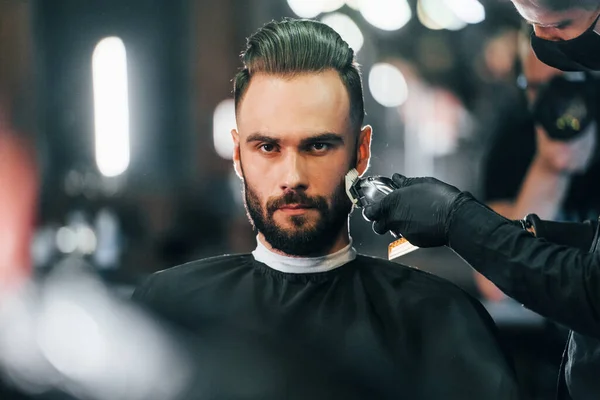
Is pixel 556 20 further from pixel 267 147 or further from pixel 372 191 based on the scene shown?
pixel 267 147

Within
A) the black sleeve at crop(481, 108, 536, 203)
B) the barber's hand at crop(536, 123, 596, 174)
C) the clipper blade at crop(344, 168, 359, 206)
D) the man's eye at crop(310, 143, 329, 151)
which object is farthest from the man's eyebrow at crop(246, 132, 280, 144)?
the barber's hand at crop(536, 123, 596, 174)

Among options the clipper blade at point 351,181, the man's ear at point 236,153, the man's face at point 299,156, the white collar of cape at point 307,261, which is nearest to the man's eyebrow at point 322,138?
the man's face at point 299,156

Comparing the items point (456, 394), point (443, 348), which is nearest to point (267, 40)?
point (443, 348)

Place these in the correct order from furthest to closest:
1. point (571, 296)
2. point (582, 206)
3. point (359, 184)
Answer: point (582, 206) < point (359, 184) < point (571, 296)

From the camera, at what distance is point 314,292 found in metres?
2.00

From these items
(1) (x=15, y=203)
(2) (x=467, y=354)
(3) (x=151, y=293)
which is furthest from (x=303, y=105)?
(1) (x=15, y=203)

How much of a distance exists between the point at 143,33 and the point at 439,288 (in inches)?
48.5

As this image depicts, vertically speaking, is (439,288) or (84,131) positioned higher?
(84,131)

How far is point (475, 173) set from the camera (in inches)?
80.4

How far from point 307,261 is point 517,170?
2.34 feet

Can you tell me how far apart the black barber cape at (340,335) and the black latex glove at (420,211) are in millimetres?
291

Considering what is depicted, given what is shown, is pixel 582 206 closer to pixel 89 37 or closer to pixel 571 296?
pixel 571 296

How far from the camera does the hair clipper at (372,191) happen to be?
1.83 m

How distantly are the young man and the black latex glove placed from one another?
22cm
